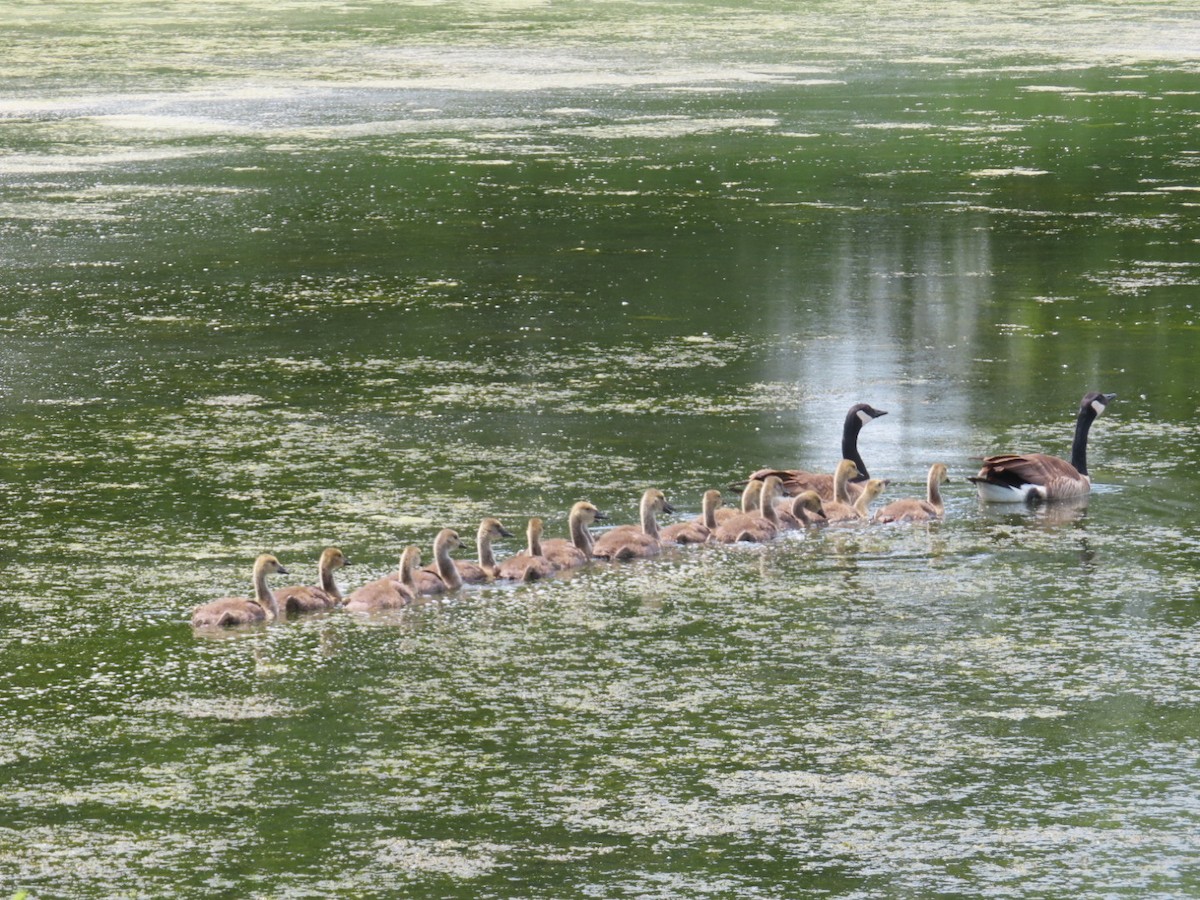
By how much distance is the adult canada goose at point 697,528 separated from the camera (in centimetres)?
887

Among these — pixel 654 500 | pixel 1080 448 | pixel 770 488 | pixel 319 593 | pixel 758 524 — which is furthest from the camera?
pixel 1080 448

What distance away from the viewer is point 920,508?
30.2 ft

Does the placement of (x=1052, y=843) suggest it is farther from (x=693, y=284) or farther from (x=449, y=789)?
(x=693, y=284)

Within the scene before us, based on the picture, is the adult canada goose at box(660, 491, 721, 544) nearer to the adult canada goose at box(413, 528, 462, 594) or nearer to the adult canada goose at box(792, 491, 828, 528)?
the adult canada goose at box(792, 491, 828, 528)

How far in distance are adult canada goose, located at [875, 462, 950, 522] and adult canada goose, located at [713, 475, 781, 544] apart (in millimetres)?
470

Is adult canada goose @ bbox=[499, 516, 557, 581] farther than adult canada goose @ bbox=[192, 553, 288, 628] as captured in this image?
Yes

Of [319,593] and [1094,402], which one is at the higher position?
[1094,402]

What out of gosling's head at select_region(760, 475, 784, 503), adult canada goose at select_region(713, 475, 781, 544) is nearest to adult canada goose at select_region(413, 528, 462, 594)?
adult canada goose at select_region(713, 475, 781, 544)

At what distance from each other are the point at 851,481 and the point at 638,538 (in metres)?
1.29

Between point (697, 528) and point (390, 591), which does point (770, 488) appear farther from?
point (390, 591)

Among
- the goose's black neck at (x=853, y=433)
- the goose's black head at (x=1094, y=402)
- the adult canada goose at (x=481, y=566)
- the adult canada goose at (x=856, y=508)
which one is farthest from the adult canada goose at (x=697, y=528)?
the goose's black head at (x=1094, y=402)

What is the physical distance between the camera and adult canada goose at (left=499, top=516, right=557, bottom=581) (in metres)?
8.36

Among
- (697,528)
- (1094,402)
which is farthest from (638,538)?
(1094,402)

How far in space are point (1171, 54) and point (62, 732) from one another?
84.6ft
